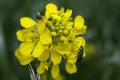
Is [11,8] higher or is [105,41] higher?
[11,8]

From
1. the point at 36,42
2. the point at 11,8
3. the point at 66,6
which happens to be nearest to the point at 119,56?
the point at 66,6

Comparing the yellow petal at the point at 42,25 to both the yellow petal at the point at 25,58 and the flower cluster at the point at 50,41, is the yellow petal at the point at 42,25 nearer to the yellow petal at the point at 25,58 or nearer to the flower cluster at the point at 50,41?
the flower cluster at the point at 50,41

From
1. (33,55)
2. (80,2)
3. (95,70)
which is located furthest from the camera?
(80,2)

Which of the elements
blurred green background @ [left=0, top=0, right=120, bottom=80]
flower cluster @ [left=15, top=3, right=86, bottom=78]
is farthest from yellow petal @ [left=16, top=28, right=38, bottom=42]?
blurred green background @ [left=0, top=0, right=120, bottom=80]

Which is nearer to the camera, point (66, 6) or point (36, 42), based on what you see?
point (36, 42)

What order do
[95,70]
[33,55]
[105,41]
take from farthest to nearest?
[105,41] < [95,70] < [33,55]

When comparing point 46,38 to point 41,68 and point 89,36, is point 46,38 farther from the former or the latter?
point 89,36

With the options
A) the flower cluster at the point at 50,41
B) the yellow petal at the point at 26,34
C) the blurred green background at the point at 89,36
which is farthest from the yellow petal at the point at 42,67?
the blurred green background at the point at 89,36

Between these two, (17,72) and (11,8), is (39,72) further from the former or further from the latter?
(11,8)
